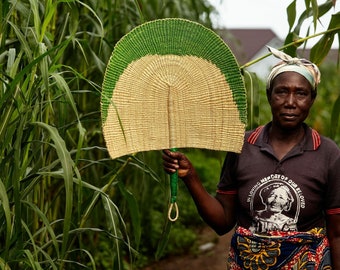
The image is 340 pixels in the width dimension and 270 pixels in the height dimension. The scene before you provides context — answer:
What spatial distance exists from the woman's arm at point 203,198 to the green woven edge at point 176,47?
8.3 inches

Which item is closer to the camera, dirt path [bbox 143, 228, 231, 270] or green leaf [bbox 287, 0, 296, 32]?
green leaf [bbox 287, 0, 296, 32]

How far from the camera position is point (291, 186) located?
85.1 inches

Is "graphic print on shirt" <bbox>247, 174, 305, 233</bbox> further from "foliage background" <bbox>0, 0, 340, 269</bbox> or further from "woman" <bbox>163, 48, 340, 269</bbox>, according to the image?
"foliage background" <bbox>0, 0, 340, 269</bbox>

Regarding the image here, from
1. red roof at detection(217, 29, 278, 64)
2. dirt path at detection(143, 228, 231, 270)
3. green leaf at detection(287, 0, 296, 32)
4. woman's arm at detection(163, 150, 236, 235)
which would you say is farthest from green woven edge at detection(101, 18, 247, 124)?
red roof at detection(217, 29, 278, 64)

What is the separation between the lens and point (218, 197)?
7.70ft

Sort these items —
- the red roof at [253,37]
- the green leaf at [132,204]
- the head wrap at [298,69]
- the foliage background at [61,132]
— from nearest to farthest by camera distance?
the foliage background at [61,132] < the head wrap at [298,69] < the green leaf at [132,204] < the red roof at [253,37]

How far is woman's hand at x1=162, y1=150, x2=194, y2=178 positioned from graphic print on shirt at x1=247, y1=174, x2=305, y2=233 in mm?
197

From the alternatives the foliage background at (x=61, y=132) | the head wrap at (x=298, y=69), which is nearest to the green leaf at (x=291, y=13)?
the foliage background at (x=61, y=132)

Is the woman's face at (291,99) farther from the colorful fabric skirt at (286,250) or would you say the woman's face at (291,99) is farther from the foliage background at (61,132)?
the foliage background at (61,132)

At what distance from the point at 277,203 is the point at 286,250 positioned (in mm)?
127

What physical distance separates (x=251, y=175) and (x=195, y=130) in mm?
214

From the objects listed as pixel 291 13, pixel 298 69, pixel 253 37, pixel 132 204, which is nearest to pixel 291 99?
pixel 298 69

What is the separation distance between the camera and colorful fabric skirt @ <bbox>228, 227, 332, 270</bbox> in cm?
217

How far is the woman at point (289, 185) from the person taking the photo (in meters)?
2.16
